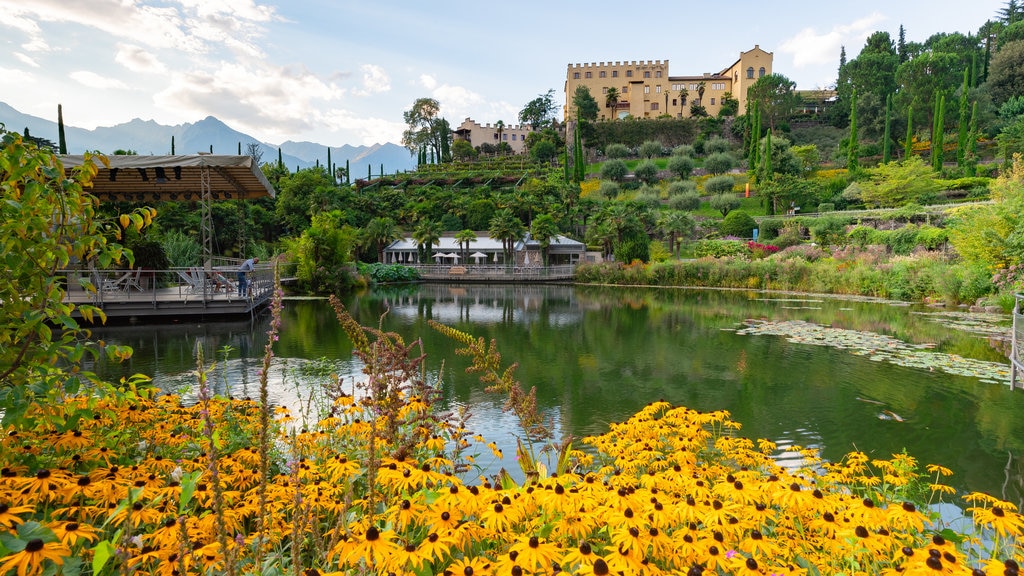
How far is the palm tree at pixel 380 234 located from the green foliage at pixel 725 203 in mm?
26523

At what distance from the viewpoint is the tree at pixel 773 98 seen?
66000mm

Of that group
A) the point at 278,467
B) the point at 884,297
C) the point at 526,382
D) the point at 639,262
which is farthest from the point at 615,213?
the point at 278,467

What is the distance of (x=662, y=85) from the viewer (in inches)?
3076

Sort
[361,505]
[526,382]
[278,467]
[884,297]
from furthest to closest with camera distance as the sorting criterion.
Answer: [884,297] < [526,382] < [278,467] < [361,505]

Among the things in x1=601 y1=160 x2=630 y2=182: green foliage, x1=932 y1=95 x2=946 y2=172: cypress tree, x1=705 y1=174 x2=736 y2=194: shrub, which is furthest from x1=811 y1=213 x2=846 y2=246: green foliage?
x1=601 y1=160 x2=630 y2=182: green foliage

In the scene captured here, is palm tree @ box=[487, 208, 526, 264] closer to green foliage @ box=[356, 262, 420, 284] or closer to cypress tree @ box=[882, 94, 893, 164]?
green foliage @ box=[356, 262, 420, 284]

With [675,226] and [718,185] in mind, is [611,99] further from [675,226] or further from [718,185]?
[675,226]

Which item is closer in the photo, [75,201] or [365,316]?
[75,201]

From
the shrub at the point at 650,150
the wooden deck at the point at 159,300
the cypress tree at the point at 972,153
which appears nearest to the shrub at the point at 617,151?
the shrub at the point at 650,150

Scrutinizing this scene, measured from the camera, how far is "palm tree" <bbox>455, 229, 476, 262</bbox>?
38.0 meters

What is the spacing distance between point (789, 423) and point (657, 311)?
12.1 metres

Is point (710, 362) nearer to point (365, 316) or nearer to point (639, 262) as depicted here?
point (365, 316)

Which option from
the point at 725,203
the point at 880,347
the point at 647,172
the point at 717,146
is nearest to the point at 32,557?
the point at 880,347

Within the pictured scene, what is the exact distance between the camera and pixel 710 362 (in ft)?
35.2
